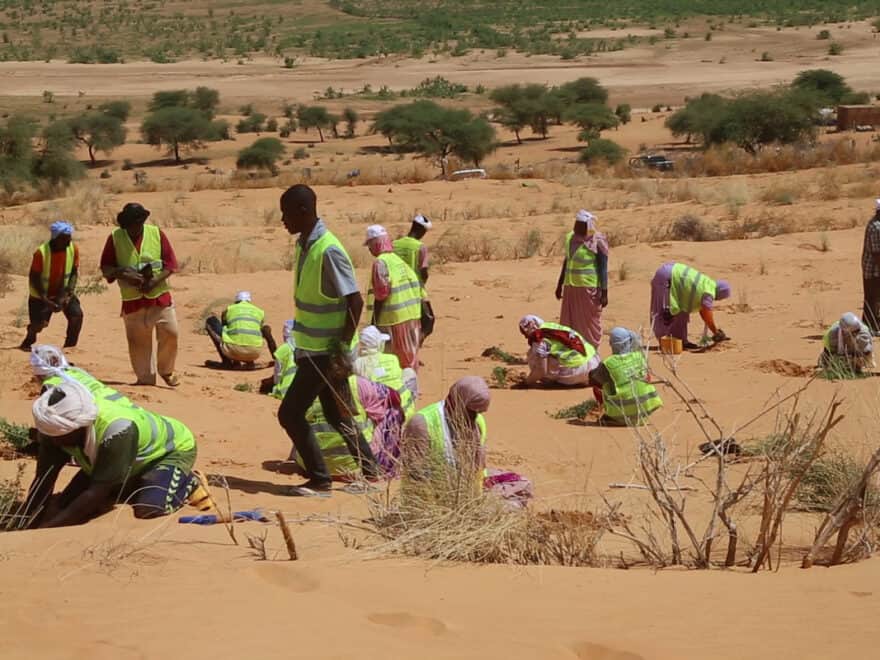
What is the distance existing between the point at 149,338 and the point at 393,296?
193 centimetres

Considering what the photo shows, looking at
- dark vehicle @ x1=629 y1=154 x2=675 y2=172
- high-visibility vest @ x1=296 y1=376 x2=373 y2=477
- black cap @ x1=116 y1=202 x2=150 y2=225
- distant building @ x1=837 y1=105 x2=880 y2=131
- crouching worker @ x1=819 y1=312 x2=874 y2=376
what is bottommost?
dark vehicle @ x1=629 y1=154 x2=675 y2=172

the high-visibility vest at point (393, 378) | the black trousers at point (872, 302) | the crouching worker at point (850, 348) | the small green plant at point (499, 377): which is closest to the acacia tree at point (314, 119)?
the black trousers at point (872, 302)

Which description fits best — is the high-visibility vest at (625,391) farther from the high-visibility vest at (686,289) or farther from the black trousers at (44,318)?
the black trousers at (44,318)

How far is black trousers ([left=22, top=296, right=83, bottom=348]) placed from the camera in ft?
39.6

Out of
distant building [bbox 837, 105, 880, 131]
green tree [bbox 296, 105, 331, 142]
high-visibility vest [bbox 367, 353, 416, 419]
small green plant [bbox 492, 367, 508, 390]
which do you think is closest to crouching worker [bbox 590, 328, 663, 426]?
high-visibility vest [bbox 367, 353, 416, 419]

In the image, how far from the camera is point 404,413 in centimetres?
828

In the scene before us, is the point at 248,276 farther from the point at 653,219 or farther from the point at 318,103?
the point at 318,103

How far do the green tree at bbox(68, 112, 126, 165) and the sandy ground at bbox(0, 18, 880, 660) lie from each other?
1965cm

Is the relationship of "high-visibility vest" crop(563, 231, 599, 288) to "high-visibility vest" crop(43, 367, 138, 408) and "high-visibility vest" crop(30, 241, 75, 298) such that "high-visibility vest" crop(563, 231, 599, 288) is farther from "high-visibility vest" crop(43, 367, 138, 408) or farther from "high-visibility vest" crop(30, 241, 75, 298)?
"high-visibility vest" crop(43, 367, 138, 408)

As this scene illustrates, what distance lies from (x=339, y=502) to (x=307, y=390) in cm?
63

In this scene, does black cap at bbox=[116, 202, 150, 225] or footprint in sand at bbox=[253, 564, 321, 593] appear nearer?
footprint in sand at bbox=[253, 564, 321, 593]

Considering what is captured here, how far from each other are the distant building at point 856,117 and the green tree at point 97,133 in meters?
25.2

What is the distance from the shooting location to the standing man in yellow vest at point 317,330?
24.3 ft

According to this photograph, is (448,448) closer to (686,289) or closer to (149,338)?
(149,338)
